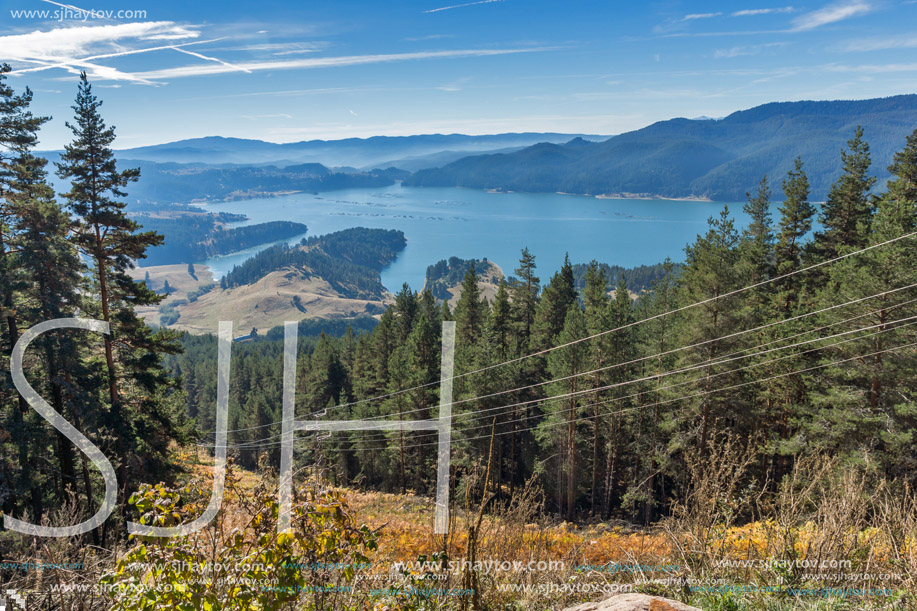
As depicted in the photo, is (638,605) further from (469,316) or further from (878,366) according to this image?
(469,316)

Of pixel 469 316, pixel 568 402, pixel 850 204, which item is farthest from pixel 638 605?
pixel 469 316

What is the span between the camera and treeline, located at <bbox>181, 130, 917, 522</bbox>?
1253 cm

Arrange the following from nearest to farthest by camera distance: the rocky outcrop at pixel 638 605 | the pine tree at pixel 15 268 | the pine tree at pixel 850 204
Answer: the rocky outcrop at pixel 638 605 → the pine tree at pixel 15 268 → the pine tree at pixel 850 204

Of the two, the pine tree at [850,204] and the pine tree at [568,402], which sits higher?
the pine tree at [850,204]

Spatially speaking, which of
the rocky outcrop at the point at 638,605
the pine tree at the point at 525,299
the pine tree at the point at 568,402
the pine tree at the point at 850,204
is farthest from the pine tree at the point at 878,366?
the pine tree at the point at 525,299

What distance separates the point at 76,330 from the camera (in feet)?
41.2

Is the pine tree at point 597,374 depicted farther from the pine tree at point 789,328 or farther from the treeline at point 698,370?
the pine tree at point 789,328

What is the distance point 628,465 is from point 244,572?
2248 cm

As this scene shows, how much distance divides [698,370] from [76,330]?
18025mm

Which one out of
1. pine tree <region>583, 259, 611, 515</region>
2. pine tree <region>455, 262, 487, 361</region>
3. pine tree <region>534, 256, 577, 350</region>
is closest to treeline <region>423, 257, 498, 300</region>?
pine tree <region>455, 262, 487, 361</region>

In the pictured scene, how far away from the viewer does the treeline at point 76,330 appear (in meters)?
11.5

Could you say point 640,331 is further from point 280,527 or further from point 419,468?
point 280,527

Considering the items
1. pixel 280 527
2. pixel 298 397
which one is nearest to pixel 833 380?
pixel 280 527

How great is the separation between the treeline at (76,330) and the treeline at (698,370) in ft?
14.9
